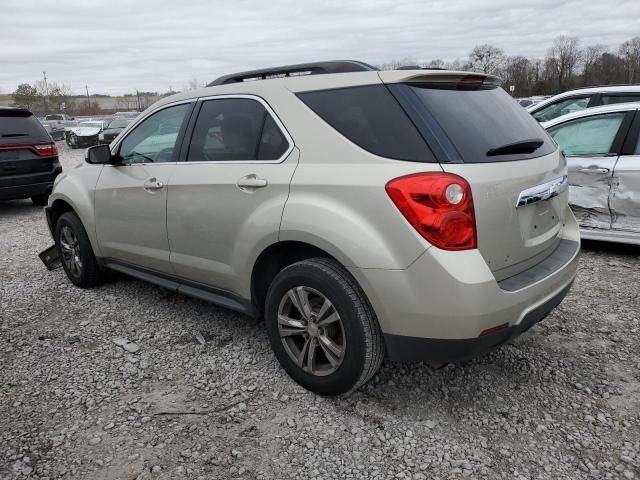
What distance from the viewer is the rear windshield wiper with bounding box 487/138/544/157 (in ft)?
8.42

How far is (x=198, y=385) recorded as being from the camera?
310cm

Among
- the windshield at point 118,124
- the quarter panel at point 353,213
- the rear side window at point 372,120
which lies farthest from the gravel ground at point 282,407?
the windshield at point 118,124

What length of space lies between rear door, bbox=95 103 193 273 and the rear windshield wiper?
2.10m

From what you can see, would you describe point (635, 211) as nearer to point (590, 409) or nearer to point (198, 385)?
point (590, 409)

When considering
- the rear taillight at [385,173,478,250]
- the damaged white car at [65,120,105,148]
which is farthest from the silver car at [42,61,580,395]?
the damaged white car at [65,120,105,148]

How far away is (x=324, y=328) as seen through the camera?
2.74 meters

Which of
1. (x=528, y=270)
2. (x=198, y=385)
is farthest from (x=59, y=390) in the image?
(x=528, y=270)

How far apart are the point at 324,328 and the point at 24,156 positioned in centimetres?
780

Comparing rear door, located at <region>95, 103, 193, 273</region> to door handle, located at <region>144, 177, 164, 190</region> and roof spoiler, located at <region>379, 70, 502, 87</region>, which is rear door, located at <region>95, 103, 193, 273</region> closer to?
door handle, located at <region>144, 177, 164, 190</region>

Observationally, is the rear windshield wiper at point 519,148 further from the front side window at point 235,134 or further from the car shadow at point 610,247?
the car shadow at point 610,247

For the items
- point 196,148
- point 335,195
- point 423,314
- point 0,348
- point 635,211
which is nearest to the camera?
point 423,314

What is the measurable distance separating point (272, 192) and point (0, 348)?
94.8 inches

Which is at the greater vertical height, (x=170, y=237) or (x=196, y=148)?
(x=196, y=148)

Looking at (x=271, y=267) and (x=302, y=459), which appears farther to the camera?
(x=271, y=267)
